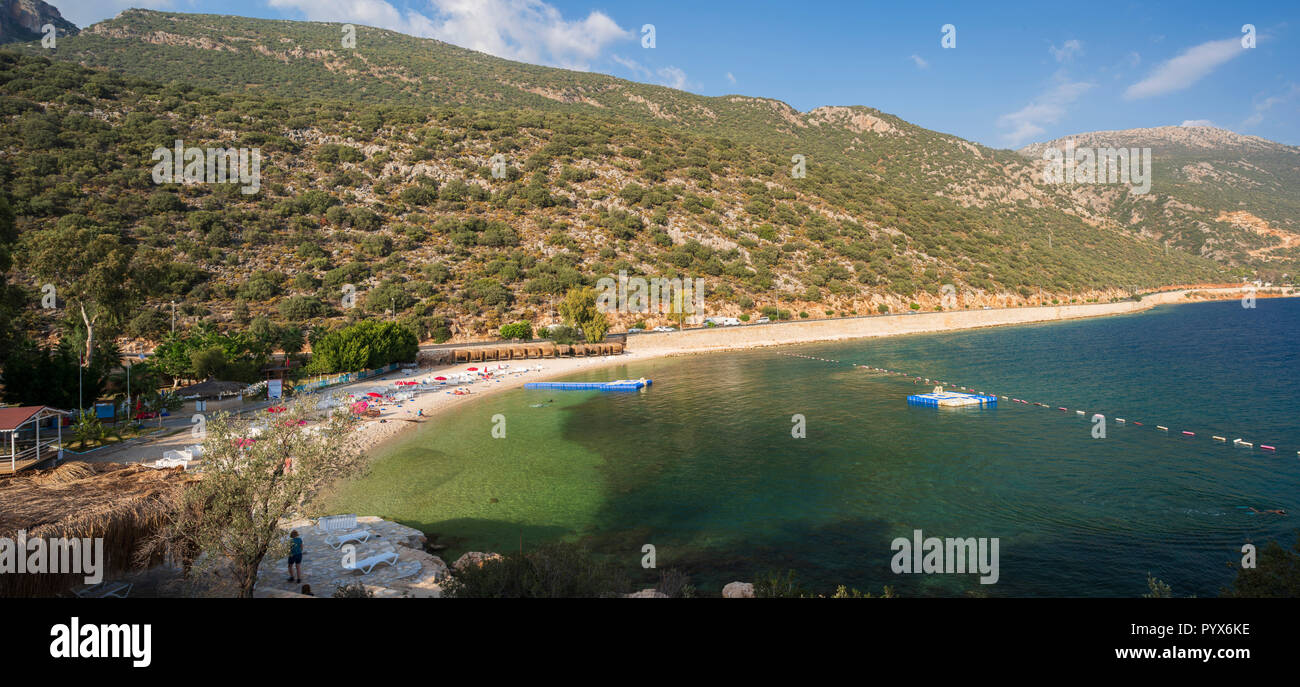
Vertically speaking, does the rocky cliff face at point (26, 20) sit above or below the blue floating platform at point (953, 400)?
above

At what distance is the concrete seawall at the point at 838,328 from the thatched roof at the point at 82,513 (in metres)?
47.4

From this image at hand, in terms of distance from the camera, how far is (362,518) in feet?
58.2

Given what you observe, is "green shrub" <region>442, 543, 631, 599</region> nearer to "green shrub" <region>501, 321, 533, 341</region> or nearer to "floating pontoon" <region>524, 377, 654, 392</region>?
"floating pontoon" <region>524, 377, 654, 392</region>

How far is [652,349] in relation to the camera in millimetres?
60250

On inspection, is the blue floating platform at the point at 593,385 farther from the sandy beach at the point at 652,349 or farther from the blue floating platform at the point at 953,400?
the blue floating platform at the point at 953,400

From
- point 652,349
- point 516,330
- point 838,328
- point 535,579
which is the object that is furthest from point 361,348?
point 838,328

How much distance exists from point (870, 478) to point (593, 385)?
79.0 feet

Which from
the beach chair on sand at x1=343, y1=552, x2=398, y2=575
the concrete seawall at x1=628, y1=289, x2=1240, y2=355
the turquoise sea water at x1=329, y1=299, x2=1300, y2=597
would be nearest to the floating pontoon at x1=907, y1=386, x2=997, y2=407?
the turquoise sea water at x1=329, y1=299, x2=1300, y2=597

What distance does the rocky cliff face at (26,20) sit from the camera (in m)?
103

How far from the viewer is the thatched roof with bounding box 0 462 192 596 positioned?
998 centimetres

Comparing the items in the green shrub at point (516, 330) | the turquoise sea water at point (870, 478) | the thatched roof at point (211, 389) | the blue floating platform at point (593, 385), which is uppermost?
the green shrub at point (516, 330)

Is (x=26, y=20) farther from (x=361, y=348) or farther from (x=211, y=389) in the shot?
(x=211, y=389)

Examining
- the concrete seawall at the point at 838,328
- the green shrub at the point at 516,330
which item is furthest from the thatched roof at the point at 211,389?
the concrete seawall at the point at 838,328
